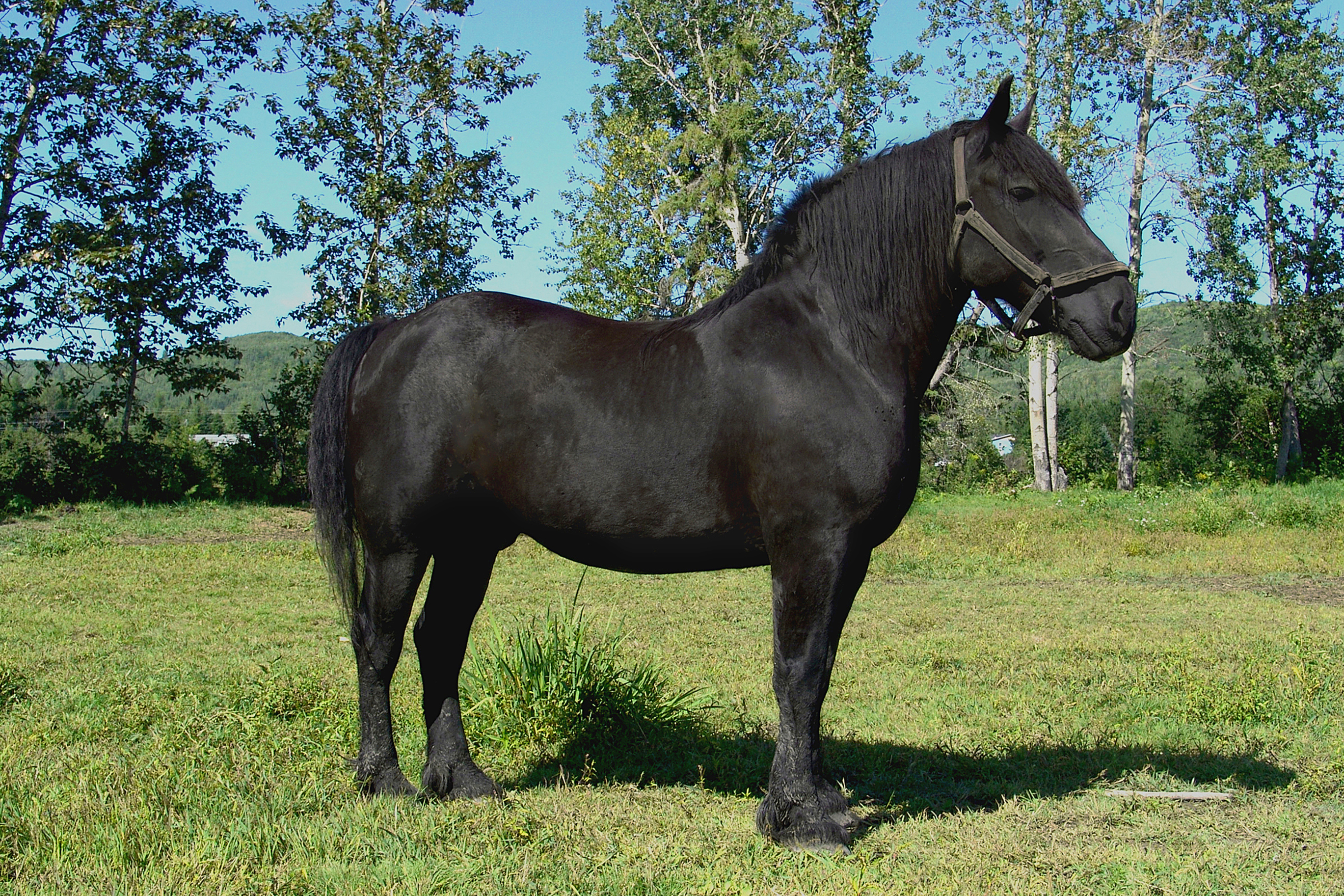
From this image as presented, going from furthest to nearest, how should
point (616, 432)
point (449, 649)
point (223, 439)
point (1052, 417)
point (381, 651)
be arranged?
1. point (1052, 417)
2. point (223, 439)
3. point (449, 649)
4. point (381, 651)
5. point (616, 432)

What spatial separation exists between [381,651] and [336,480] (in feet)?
2.34

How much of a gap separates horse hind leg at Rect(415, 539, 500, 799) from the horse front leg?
1.22 metres

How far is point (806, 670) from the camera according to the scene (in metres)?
3.31

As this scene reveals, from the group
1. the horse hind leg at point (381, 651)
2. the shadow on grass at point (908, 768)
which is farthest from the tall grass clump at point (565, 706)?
the horse hind leg at point (381, 651)

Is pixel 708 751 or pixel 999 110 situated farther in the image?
pixel 708 751

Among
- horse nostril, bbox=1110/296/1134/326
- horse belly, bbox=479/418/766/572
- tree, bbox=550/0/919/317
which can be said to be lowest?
horse belly, bbox=479/418/766/572

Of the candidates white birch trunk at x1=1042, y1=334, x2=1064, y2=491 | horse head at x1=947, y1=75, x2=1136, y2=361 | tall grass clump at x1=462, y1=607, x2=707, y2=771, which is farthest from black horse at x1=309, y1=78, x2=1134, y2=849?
white birch trunk at x1=1042, y1=334, x2=1064, y2=491

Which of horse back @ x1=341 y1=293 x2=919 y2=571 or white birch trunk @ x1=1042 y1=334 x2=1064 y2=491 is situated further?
white birch trunk @ x1=1042 y1=334 x2=1064 y2=491

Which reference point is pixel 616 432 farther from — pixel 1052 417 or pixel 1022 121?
pixel 1052 417

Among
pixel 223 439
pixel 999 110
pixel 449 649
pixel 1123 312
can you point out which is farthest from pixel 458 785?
pixel 223 439

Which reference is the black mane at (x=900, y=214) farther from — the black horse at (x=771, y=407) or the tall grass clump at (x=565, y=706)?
the tall grass clump at (x=565, y=706)

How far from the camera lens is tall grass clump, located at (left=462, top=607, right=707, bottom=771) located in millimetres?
4555

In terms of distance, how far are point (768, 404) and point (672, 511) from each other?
1.66 feet

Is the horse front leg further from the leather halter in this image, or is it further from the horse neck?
the leather halter
